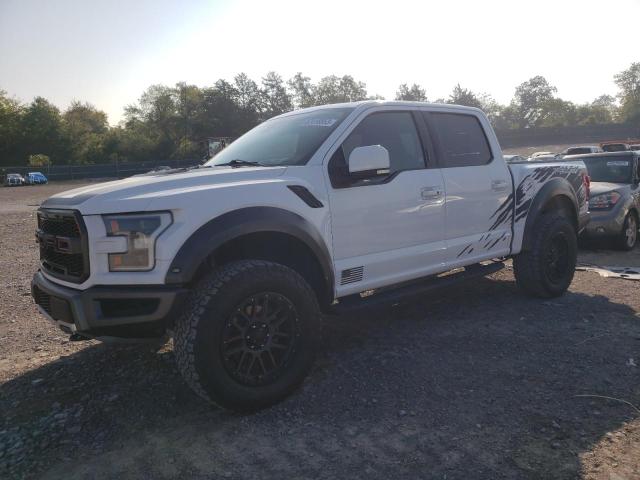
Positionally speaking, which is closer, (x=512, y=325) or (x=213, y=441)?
(x=213, y=441)

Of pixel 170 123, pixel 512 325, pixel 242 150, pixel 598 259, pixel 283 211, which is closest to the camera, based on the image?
pixel 283 211

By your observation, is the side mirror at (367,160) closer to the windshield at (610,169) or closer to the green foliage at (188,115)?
the windshield at (610,169)

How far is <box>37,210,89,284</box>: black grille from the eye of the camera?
9.37 ft

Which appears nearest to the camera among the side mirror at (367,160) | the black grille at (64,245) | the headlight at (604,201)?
the black grille at (64,245)

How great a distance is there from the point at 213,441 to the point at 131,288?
970 mm

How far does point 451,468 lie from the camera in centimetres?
251

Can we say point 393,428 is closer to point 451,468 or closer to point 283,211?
point 451,468

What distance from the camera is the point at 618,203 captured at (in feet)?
28.2

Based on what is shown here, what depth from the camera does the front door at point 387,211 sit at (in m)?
3.61

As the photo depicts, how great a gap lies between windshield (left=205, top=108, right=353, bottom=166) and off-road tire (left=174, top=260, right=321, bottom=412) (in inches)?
38.4

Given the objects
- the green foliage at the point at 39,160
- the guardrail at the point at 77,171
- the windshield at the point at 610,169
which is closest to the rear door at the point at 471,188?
the windshield at the point at 610,169

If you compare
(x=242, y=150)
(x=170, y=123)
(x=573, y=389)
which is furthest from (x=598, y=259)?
(x=170, y=123)

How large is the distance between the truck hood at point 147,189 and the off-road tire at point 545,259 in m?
3.06

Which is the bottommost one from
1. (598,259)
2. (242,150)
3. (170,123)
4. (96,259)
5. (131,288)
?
(598,259)
